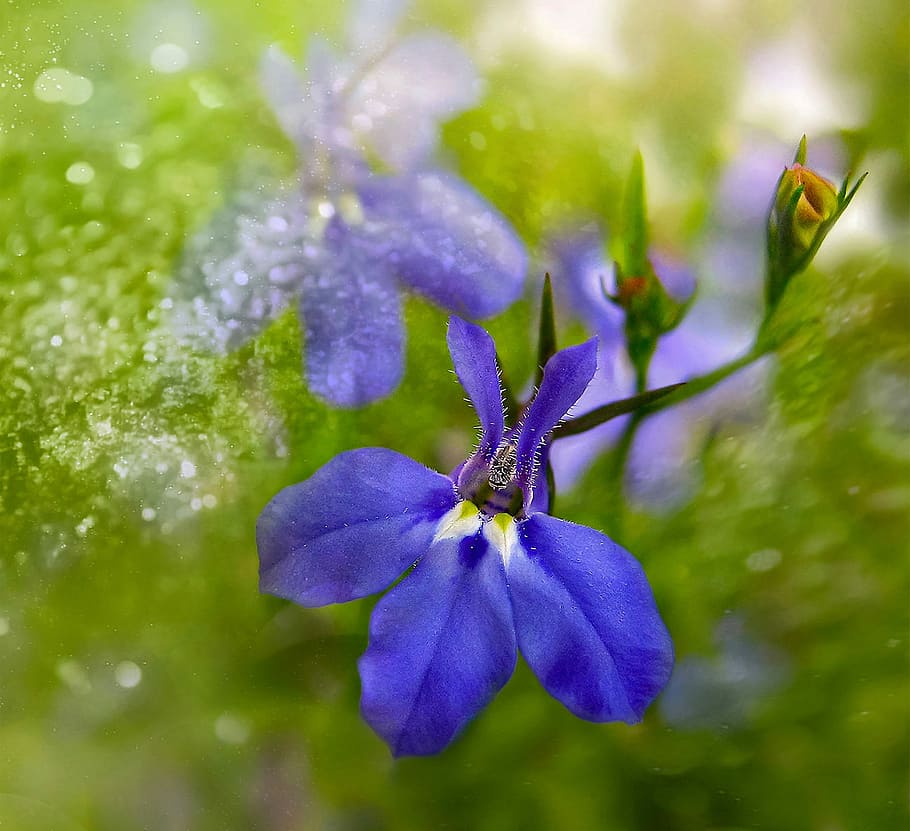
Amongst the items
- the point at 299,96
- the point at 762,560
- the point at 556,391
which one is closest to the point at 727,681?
the point at 762,560

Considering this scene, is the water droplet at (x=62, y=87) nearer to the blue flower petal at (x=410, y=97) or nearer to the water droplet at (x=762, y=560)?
the blue flower petal at (x=410, y=97)

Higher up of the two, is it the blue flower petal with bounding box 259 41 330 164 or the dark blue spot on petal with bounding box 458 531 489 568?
the blue flower petal with bounding box 259 41 330 164

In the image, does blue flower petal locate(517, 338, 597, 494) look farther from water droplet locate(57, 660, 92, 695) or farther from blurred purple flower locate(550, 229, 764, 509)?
water droplet locate(57, 660, 92, 695)

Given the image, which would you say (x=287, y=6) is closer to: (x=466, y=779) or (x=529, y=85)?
(x=529, y=85)

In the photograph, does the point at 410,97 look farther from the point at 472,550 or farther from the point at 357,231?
the point at 472,550

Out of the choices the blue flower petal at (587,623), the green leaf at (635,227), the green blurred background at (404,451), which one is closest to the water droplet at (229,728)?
the green blurred background at (404,451)

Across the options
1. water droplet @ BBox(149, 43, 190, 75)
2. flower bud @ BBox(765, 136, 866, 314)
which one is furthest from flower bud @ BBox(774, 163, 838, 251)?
water droplet @ BBox(149, 43, 190, 75)
